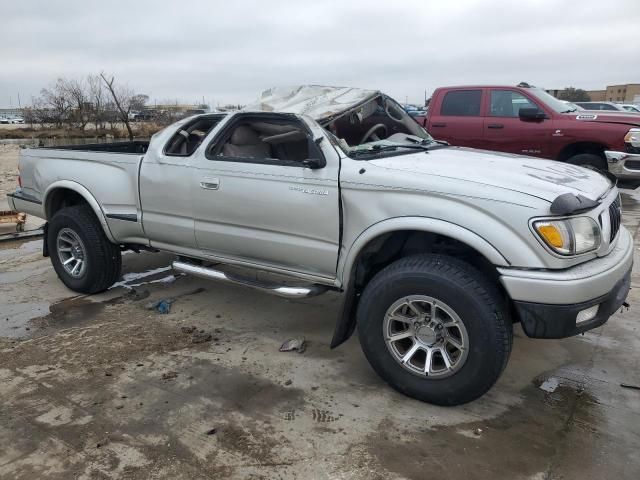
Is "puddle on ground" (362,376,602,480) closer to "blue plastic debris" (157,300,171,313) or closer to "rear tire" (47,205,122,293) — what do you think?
"blue plastic debris" (157,300,171,313)

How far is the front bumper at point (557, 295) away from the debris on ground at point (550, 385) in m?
0.67

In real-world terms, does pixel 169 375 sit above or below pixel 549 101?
below

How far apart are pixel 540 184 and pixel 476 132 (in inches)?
246

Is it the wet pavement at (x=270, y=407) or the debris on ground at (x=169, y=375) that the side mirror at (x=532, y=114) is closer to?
the wet pavement at (x=270, y=407)

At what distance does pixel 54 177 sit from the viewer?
5.09 meters

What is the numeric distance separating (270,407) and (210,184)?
1711 mm

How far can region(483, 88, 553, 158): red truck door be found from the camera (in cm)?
851

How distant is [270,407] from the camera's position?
10.3ft

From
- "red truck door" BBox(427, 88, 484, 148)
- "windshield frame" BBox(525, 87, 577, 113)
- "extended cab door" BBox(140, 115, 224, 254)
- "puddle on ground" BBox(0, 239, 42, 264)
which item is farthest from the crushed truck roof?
"windshield frame" BBox(525, 87, 577, 113)

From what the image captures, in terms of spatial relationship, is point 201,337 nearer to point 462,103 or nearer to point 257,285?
point 257,285

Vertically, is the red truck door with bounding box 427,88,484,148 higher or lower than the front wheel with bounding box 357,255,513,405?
higher

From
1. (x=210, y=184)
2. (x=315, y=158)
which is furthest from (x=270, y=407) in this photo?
(x=210, y=184)

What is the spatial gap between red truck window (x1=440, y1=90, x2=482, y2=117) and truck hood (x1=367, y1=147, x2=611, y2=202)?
532cm

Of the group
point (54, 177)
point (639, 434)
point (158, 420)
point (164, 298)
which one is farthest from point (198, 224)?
point (639, 434)
